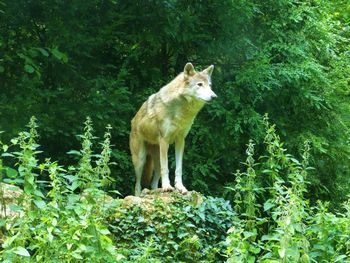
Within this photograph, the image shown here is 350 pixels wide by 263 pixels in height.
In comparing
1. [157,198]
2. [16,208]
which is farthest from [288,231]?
[157,198]

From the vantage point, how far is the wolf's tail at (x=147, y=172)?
30.9 feet

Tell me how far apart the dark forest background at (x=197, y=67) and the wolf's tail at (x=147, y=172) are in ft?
3.13

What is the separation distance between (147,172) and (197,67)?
312 cm

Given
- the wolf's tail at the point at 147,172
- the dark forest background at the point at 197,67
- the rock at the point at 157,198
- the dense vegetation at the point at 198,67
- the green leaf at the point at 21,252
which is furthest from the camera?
the dark forest background at the point at 197,67

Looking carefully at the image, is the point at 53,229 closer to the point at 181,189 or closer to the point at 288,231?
the point at 288,231

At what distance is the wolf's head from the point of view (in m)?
8.65

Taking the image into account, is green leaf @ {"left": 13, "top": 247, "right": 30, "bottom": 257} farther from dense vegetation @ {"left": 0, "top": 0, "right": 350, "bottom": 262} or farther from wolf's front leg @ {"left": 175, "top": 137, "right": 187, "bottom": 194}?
dense vegetation @ {"left": 0, "top": 0, "right": 350, "bottom": 262}

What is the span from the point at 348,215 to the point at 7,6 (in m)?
6.95

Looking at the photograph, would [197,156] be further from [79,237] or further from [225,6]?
[79,237]

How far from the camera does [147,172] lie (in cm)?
948

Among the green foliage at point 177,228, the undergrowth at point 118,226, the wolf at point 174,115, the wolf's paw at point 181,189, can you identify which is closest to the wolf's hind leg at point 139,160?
the wolf at point 174,115

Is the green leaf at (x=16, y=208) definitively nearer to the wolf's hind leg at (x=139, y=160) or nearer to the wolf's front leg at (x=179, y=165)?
the wolf's front leg at (x=179, y=165)

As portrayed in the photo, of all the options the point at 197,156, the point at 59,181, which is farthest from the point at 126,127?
the point at 59,181

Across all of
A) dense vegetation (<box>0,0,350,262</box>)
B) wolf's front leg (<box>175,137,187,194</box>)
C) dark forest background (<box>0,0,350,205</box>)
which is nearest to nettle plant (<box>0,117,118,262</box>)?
wolf's front leg (<box>175,137,187,194</box>)
